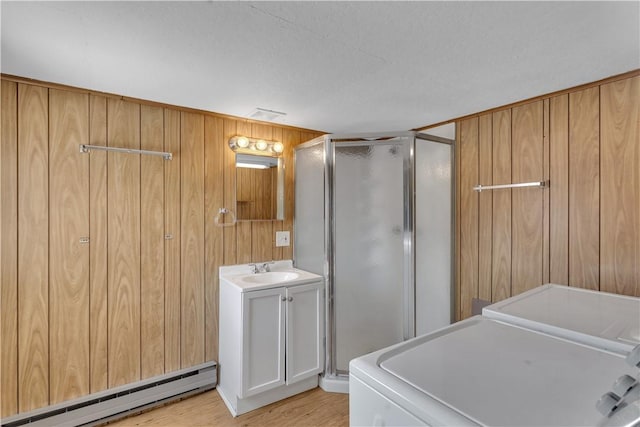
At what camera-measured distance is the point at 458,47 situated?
1.44 meters

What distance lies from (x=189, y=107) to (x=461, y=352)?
2.31 metres

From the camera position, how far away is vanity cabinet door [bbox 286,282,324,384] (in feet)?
7.56

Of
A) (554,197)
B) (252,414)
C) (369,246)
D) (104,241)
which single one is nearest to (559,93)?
(554,197)

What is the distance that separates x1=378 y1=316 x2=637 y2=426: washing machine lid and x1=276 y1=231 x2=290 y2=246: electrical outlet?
1865 mm

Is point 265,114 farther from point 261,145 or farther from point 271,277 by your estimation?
point 271,277

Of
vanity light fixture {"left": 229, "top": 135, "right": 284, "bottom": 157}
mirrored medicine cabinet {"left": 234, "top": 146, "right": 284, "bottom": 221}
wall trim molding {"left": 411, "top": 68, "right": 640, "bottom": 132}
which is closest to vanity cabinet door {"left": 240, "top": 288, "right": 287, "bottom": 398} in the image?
mirrored medicine cabinet {"left": 234, "top": 146, "right": 284, "bottom": 221}

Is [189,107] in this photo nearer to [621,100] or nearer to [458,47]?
[458,47]

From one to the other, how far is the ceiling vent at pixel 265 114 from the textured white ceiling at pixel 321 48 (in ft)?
0.59

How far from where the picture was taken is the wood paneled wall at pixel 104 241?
1.81 m

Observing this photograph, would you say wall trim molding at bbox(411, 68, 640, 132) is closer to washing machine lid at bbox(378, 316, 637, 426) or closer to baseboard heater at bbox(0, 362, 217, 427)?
washing machine lid at bbox(378, 316, 637, 426)

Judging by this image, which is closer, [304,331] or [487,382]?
[487,382]

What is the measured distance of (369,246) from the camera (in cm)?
244

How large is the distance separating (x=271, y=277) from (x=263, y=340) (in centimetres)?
57

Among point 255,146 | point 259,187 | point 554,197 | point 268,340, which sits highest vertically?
point 255,146
